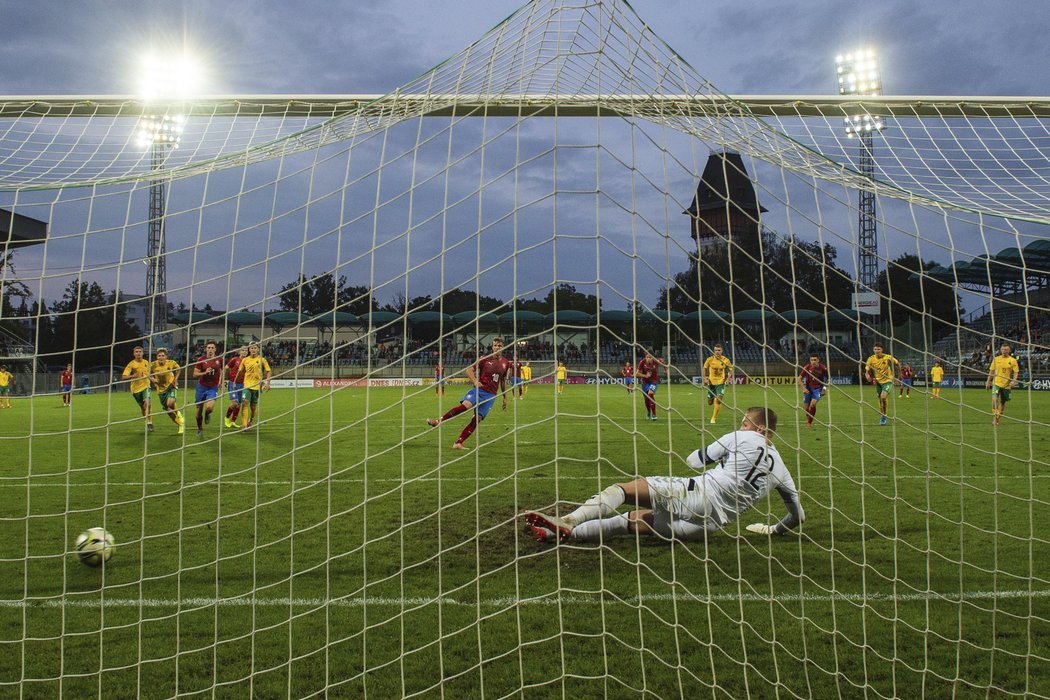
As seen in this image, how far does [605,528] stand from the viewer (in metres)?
4.82

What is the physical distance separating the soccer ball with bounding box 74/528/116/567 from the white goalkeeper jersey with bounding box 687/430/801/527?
13.0 feet

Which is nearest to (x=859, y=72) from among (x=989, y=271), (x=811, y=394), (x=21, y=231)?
(x=811, y=394)

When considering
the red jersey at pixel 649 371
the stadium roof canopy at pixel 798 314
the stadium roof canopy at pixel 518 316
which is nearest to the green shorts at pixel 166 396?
the stadium roof canopy at pixel 518 316

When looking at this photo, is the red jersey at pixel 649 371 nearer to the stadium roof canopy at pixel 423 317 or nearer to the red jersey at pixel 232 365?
the stadium roof canopy at pixel 423 317

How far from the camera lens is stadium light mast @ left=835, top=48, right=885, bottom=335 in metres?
5.74

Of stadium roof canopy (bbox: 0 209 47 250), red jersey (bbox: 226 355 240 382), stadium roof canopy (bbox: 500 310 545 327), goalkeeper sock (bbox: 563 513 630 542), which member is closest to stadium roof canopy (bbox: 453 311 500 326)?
stadium roof canopy (bbox: 500 310 545 327)

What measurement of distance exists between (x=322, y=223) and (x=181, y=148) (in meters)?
2.84

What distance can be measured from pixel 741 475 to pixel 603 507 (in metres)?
0.92

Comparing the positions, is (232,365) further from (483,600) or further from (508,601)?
(508,601)

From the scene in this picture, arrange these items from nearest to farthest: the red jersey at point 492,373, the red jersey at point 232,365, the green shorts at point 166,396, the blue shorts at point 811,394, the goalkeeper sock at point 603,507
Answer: the goalkeeper sock at point 603,507
the red jersey at point 492,373
the green shorts at point 166,396
the blue shorts at point 811,394
the red jersey at point 232,365

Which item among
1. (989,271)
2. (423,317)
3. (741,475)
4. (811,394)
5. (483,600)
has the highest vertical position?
(423,317)

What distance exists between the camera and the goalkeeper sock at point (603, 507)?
4711 millimetres

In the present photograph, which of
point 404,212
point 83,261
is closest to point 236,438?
point 83,261

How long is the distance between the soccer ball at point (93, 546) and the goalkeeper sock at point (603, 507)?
3.08 metres
